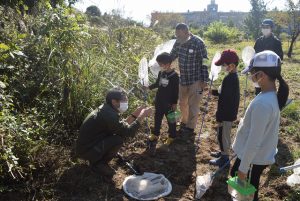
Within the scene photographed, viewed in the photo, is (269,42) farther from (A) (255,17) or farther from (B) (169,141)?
(A) (255,17)

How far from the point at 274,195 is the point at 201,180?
2.73ft

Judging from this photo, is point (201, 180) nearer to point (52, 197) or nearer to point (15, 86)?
point (52, 197)

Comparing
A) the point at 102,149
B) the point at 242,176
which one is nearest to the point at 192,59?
the point at 102,149

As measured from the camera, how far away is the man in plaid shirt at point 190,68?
483 centimetres

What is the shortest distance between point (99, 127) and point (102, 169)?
1.65 feet

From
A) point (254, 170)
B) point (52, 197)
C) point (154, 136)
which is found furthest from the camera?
point (154, 136)

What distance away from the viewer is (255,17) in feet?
98.2

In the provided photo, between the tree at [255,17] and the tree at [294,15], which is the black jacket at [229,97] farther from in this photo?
the tree at [255,17]

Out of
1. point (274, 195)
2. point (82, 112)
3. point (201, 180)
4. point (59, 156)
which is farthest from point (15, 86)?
point (274, 195)

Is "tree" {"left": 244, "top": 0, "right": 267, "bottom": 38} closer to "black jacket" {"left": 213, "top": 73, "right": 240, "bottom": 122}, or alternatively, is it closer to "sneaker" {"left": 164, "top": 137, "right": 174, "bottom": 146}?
"sneaker" {"left": 164, "top": 137, "right": 174, "bottom": 146}

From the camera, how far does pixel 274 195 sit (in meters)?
3.62

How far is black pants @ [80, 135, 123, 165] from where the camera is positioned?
3.70 metres

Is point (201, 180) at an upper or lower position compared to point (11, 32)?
lower

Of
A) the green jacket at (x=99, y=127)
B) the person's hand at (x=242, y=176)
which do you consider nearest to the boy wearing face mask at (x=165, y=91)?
the green jacket at (x=99, y=127)
